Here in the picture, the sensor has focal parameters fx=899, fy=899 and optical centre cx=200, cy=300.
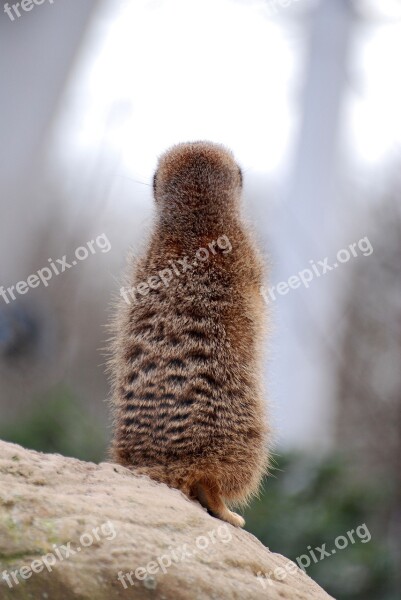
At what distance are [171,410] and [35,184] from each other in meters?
4.44

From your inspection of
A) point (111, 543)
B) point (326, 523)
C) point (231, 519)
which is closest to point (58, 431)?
point (326, 523)

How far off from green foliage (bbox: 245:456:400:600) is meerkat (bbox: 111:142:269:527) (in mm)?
2444

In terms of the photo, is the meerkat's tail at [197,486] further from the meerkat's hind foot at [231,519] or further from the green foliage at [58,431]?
the green foliage at [58,431]

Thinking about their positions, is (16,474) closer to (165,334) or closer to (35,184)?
(165,334)

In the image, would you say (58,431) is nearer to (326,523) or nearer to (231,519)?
(326,523)

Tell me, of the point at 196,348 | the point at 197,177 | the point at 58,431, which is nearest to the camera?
the point at 196,348

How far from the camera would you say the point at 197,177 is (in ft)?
7.50

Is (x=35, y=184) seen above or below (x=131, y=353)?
above

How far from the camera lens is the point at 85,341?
19.6 feet

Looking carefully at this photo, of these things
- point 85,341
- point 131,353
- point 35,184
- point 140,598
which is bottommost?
point 140,598

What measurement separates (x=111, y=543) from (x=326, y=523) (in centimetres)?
349

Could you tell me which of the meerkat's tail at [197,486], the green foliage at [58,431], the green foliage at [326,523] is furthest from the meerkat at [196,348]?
the green foliage at [58,431]

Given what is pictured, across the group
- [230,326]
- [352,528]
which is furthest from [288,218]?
[230,326]

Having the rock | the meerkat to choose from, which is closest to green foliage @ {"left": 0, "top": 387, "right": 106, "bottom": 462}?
the meerkat
